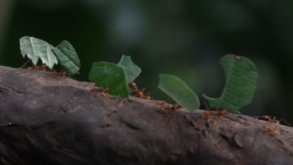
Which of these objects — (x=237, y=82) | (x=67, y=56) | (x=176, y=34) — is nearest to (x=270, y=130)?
(x=237, y=82)

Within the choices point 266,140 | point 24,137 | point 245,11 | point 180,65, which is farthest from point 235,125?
point 245,11

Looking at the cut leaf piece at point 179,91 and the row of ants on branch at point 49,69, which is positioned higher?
the cut leaf piece at point 179,91

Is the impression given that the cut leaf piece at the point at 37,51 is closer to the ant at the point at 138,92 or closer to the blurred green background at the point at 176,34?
the ant at the point at 138,92

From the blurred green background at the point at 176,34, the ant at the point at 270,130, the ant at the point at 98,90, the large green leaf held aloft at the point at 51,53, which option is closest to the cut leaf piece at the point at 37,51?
the large green leaf held aloft at the point at 51,53

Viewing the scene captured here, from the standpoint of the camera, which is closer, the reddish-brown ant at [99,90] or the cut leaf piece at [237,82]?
the cut leaf piece at [237,82]

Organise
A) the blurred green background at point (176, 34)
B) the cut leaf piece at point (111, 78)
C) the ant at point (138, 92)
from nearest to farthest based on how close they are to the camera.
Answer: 1. the cut leaf piece at point (111, 78)
2. the ant at point (138, 92)
3. the blurred green background at point (176, 34)

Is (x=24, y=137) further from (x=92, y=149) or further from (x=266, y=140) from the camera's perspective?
(x=266, y=140)

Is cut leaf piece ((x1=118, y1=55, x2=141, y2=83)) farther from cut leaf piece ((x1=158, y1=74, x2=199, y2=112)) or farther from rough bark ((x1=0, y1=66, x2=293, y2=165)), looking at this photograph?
cut leaf piece ((x1=158, y1=74, x2=199, y2=112))
